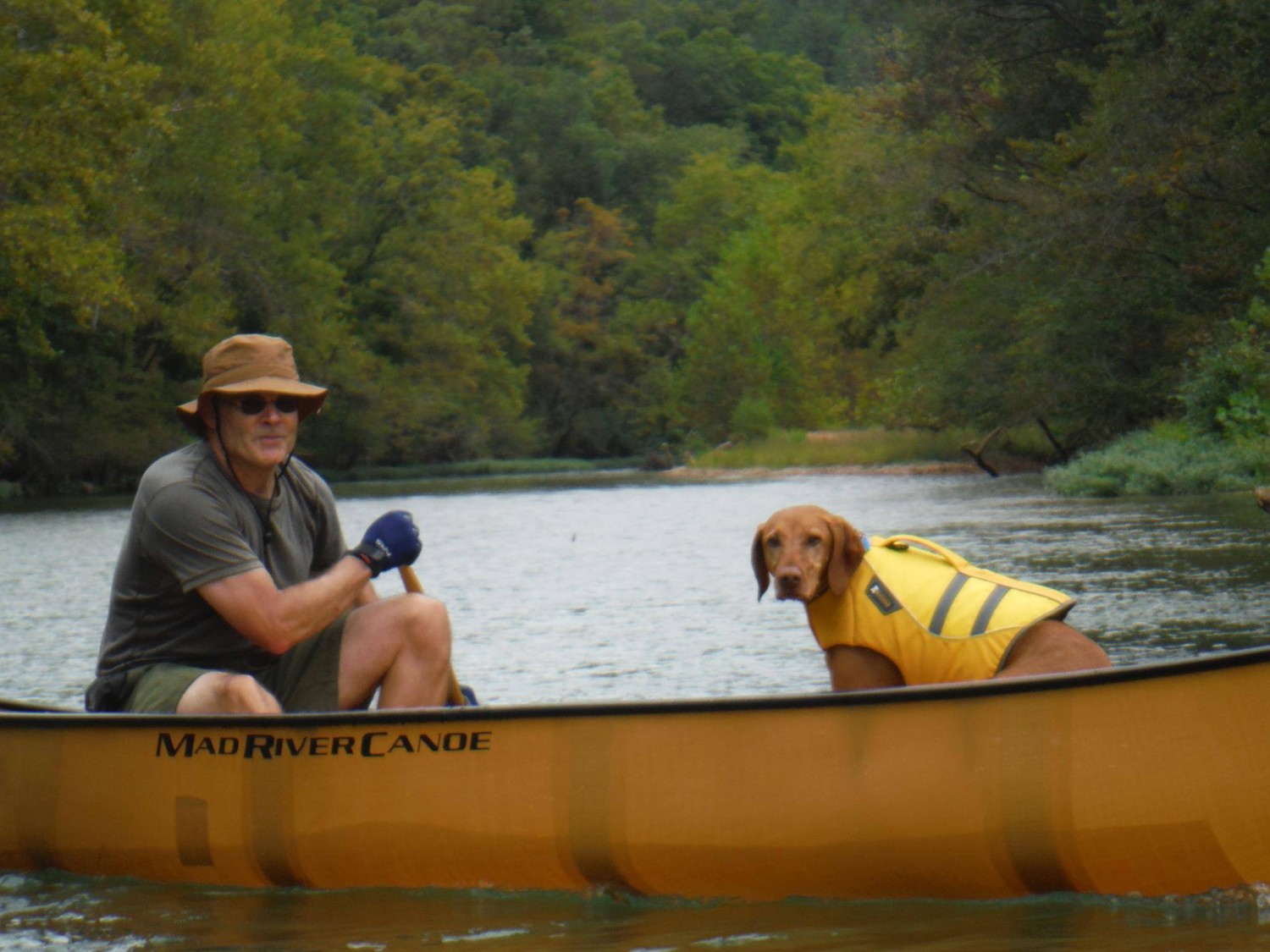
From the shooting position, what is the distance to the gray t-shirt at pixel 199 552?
480 centimetres

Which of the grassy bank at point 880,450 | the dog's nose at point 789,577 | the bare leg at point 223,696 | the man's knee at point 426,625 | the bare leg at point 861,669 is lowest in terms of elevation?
the grassy bank at point 880,450

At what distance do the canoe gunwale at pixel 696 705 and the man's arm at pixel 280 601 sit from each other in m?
0.23

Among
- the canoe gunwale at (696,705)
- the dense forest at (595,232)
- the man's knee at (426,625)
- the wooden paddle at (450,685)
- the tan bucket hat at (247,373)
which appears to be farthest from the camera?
the dense forest at (595,232)

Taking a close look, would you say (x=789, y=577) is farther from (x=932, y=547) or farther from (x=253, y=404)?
(x=253, y=404)

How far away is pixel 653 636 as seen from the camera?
11.0m

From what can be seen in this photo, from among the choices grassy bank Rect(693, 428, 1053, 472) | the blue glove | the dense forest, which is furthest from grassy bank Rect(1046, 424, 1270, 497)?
the blue glove

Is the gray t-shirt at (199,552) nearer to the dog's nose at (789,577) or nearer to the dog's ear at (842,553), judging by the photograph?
the dog's nose at (789,577)

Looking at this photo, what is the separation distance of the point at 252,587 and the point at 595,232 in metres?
67.5

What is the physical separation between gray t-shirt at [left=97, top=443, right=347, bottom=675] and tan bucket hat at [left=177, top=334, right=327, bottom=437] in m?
0.16

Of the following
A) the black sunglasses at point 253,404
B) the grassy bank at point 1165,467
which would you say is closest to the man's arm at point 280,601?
the black sunglasses at point 253,404

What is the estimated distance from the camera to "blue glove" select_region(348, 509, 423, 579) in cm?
487

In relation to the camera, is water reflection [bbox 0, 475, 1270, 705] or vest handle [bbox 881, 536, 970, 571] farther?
water reflection [bbox 0, 475, 1270, 705]

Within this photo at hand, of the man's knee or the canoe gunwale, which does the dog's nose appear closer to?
the canoe gunwale

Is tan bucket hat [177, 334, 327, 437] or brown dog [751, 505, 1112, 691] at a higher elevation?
tan bucket hat [177, 334, 327, 437]
